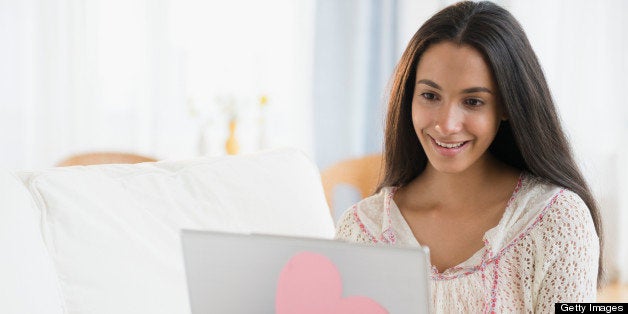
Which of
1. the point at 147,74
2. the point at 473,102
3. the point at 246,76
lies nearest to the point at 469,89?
the point at 473,102

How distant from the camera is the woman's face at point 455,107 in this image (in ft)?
5.03

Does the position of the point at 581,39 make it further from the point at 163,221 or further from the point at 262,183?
the point at 163,221

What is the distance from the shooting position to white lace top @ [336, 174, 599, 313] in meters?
1.55

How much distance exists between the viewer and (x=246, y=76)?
422cm

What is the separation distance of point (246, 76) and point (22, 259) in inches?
111

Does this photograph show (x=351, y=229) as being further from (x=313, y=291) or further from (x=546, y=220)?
(x=313, y=291)

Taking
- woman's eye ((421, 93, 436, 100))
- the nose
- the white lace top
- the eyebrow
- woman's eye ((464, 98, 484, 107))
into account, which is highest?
the eyebrow

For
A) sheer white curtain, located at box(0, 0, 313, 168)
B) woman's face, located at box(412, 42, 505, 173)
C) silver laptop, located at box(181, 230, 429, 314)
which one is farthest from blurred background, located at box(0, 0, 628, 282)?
silver laptop, located at box(181, 230, 429, 314)

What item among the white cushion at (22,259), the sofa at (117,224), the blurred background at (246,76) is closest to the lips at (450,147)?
the sofa at (117,224)

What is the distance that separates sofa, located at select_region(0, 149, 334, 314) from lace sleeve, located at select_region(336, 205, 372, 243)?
219 mm

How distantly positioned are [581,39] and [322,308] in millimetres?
3012

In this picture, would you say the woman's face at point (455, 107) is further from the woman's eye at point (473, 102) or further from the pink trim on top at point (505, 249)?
the pink trim on top at point (505, 249)

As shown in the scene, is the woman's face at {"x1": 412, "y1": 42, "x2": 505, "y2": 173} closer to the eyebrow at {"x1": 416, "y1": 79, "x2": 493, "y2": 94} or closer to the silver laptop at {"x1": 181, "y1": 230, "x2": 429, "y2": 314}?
the eyebrow at {"x1": 416, "y1": 79, "x2": 493, "y2": 94}

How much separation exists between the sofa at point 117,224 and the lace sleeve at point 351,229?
0.22 m
